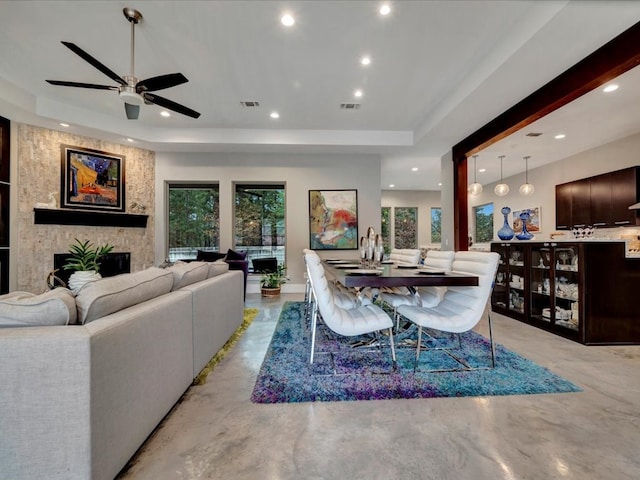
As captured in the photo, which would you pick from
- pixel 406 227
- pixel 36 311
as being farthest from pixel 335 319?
pixel 406 227

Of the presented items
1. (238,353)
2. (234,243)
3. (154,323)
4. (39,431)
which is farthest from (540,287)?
(234,243)

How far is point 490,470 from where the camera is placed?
1330 millimetres

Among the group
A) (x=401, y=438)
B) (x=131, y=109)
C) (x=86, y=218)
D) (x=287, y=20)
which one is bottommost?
(x=401, y=438)

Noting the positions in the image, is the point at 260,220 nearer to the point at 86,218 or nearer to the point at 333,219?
the point at 333,219

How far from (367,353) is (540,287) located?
8.11 feet

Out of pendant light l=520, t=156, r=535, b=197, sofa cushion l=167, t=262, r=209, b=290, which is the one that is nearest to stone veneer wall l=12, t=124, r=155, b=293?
sofa cushion l=167, t=262, r=209, b=290

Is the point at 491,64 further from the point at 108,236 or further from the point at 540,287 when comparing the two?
the point at 108,236

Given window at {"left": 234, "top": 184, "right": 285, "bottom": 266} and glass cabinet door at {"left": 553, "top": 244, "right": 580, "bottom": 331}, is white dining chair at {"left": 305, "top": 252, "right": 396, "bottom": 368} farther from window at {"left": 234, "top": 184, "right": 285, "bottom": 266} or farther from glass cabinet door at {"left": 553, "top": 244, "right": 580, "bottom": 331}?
window at {"left": 234, "top": 184, "right": 285, "bottom": 266}

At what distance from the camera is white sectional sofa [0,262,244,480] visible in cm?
101

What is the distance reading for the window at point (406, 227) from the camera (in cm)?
1054

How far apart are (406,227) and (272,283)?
6.48 m

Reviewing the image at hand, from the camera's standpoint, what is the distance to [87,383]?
104cm

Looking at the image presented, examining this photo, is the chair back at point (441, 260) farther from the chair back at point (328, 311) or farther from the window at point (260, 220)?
the window at point (260, 220)

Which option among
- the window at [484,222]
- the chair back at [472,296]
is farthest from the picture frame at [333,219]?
the window at [484,222]
